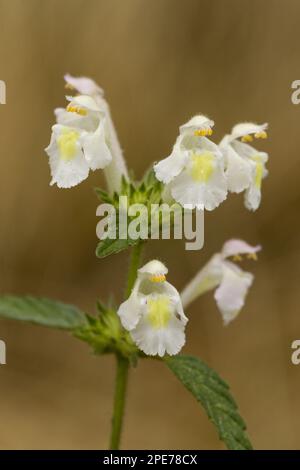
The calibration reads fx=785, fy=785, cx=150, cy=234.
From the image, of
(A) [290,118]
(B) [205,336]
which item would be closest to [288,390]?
(B) [205,336]

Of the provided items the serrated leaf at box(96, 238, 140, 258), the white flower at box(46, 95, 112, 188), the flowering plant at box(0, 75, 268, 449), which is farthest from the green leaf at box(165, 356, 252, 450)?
the white flower at box(46, 95, 112, 188)

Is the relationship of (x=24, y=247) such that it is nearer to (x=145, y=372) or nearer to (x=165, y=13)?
(x=145, y=372)

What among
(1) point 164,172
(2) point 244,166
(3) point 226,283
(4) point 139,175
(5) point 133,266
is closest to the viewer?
(1) point 164,172

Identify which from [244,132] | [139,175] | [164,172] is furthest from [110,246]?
→ [139,175]

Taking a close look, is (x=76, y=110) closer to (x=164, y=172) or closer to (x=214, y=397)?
(x=164, y=172)

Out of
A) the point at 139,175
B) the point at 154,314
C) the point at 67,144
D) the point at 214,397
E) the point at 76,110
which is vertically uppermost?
the point at 139,175

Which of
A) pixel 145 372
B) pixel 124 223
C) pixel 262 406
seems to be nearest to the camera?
pixel 124 223

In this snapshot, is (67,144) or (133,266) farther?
(133,266)
